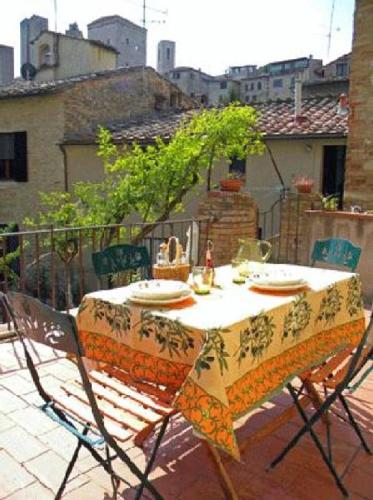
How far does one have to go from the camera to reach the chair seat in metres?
1.78

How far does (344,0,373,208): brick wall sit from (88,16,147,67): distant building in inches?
711

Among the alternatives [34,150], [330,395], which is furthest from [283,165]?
[330,395]

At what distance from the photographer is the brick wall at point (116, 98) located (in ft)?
42.6

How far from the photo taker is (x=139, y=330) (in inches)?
77.1

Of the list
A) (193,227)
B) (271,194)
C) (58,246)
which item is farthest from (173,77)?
(193,227)

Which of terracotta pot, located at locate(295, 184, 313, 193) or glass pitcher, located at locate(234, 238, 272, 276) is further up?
terracotta pot, located at locate(295, 184, 313, 193)

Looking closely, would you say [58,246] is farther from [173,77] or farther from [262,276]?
[173,77]

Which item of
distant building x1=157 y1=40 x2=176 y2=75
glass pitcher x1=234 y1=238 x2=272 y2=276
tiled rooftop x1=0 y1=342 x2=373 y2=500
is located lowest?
tiled rooftop x1=0 y1=342 x2=373 y2=500

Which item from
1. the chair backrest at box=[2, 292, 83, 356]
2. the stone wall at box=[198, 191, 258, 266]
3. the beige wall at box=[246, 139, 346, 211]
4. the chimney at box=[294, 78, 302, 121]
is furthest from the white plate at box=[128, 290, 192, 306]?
the chimney at box=[294, 78, 302, 121]

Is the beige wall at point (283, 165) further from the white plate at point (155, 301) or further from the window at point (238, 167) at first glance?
the white plate at point (155, 301)

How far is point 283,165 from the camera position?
10.6 m

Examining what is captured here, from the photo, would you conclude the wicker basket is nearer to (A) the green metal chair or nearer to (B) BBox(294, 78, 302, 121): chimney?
(A) the green metal chair

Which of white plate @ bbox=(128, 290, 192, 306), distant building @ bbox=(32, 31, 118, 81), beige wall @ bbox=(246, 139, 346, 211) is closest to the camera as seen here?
white plate @ bbox=(128, 290, 192, 306)

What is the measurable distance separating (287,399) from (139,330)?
52.6 inches
